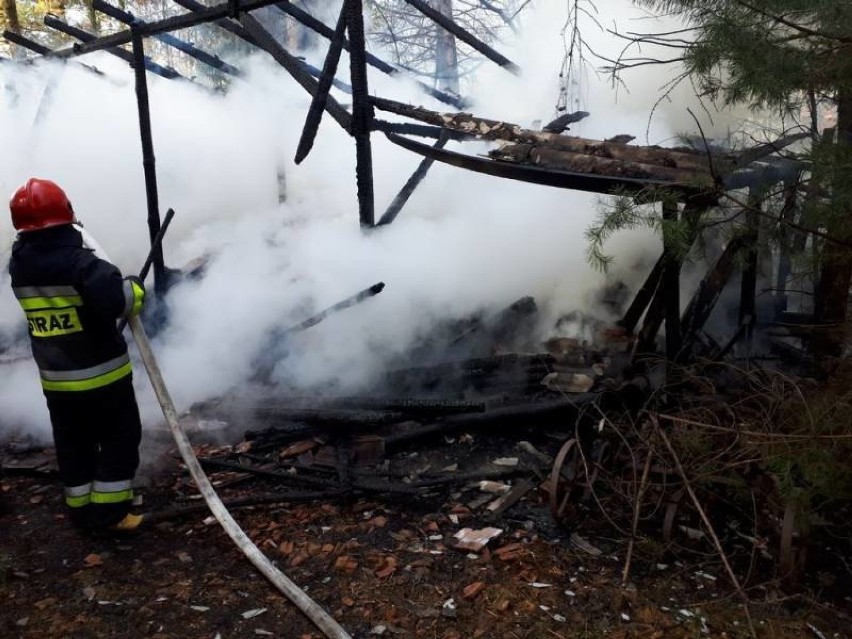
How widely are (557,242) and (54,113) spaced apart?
897 centimetres

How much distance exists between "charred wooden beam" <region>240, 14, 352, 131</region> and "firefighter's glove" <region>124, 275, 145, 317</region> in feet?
8.09

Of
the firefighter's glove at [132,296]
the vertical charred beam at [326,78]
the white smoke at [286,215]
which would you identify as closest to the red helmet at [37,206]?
the firefighter's glove at [132,296]

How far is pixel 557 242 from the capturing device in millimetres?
6984

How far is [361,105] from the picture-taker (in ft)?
17.9

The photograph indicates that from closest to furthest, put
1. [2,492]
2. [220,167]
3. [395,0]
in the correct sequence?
[2,492]
[220,167]
[395,0]

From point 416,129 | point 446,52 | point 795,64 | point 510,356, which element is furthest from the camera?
point 446,52

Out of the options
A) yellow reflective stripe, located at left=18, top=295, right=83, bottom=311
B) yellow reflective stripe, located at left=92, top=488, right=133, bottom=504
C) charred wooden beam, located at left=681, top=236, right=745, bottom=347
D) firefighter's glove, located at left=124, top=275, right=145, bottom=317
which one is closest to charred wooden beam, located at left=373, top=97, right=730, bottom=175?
charred wooden beam, located at left=681, top=236, right=745, bottom=347

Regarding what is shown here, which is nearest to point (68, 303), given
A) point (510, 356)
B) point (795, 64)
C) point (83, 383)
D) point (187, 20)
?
point (83, 383)

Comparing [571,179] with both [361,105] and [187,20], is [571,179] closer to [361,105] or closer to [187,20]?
[361,105]

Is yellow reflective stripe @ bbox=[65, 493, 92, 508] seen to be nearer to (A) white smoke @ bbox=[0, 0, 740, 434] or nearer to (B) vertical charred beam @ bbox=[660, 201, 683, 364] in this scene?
(A) white smoke @ bbox=[0, 0, 740, 434]

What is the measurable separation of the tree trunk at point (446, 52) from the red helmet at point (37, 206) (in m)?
13.3

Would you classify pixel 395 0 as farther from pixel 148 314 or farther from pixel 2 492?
pixel 2 492

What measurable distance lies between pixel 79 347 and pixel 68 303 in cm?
26

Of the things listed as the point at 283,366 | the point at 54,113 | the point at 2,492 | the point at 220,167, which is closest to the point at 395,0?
the point at 220,167
